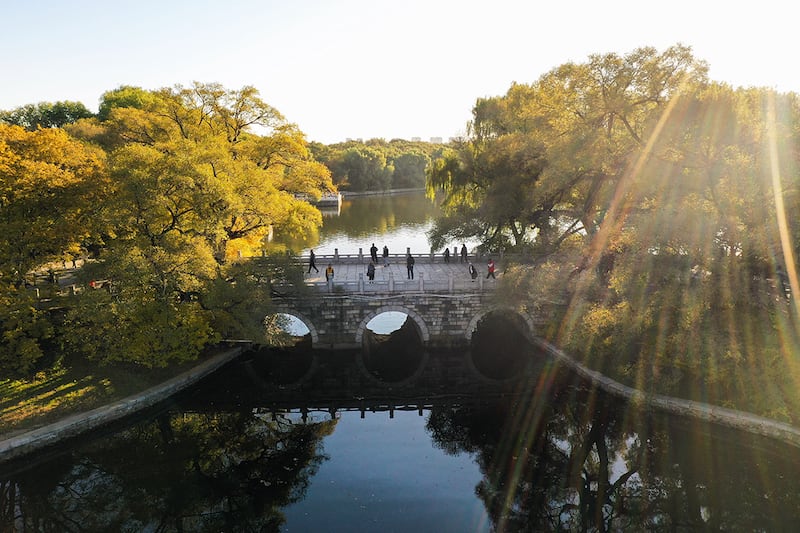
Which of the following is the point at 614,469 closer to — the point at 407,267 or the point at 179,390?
the point at 407,267

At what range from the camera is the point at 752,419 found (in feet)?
62.3

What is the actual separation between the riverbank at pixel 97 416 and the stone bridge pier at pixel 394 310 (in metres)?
5.12

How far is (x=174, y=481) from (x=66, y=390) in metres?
7.35

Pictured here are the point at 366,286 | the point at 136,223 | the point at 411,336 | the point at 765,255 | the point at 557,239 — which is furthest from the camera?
the point at 557,239

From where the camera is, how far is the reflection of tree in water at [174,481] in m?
15.6

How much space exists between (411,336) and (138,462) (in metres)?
16.6

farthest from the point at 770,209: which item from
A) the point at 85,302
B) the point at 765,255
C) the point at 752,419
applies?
the point at 85,302

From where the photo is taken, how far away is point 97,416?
20.1 meters

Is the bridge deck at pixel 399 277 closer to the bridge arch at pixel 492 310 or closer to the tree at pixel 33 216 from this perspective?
the bridge arch at pixel 492 310

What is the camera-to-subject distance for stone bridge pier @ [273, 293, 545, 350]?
87.8 feet

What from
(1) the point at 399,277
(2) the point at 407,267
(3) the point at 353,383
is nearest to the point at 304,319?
(3) the point at 353,383

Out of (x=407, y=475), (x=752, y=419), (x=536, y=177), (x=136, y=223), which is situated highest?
(x=536, y=177)

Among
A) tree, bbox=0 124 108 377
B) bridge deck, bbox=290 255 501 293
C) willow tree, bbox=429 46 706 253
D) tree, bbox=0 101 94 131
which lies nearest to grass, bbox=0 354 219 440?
tree, bbox=0 124 108 377

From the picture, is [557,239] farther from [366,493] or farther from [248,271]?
[366,493]
